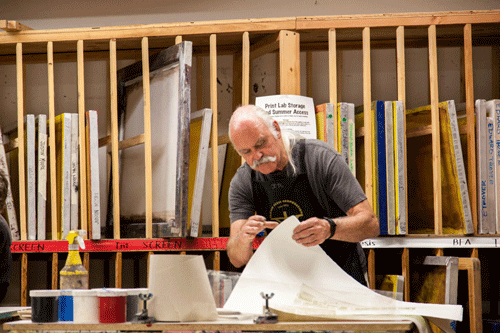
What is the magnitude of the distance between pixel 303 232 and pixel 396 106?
135cm

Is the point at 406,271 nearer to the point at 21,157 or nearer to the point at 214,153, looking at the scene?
the point at 214,153

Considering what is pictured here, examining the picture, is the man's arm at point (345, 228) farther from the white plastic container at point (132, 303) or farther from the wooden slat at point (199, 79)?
the wooden slat at point (199, 79)

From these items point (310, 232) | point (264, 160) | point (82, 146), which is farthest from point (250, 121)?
point (82, 146)

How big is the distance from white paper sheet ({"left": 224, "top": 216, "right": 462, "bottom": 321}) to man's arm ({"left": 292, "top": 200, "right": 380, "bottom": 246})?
0.04 m

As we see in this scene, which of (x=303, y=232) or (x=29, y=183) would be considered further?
(x=29, y=183)

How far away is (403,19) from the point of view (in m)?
2.87

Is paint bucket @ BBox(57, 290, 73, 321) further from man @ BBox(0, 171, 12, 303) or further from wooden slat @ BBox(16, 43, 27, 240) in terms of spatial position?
wooden slat @ BBox(16, 43, 27, 240)

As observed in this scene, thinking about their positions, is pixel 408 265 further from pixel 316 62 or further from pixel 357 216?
pixel 316 62

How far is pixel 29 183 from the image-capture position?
294cm

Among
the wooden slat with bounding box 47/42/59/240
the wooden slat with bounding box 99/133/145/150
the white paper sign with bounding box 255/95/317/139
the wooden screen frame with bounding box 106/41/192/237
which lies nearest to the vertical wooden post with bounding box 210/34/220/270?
the wooden screen frame with bounding box 106/41/192/237

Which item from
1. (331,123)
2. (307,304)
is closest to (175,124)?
(331,123)

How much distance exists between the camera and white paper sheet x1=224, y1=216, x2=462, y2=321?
1338 mm

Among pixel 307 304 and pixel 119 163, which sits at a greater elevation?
pixel 119 163

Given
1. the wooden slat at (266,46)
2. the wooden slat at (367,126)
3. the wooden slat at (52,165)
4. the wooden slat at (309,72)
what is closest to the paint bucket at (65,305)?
the wooden slat at (52,165)
